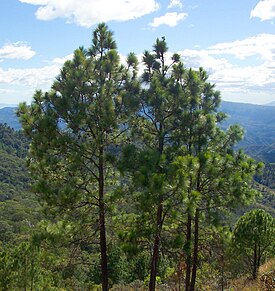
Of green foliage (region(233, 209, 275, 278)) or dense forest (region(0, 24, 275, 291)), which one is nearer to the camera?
dense forest (region(0, 24, 275, 291))

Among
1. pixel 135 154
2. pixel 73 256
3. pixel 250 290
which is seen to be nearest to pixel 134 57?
pixel 135 154

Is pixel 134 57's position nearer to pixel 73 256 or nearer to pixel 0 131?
pixel 73 256

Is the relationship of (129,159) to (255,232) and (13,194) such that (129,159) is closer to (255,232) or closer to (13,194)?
(255,232)

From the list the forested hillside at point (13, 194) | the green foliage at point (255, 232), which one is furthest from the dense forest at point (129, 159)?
the forested hillside at point (13, 194)

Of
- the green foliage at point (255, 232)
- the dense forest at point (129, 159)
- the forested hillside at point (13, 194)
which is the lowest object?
the forested hillside at point (13, 194)

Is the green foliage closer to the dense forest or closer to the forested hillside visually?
the dense forest

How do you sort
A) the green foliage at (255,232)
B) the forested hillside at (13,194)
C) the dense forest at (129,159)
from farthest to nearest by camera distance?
the forested hillside at (13,194) → the green foliage at (255,232) → the dense forest at (129,159)

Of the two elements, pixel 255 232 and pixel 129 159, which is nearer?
pixel 129 159

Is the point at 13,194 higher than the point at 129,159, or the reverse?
the point at 129,159

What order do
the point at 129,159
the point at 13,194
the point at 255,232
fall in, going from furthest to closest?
the point at 13,194 → the point at 255,232 → the point at 129,159

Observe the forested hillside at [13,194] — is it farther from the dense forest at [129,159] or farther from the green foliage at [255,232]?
the dense forest at [129,159]

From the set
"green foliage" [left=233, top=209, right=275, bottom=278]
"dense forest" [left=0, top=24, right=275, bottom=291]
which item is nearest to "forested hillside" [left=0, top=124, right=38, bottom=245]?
"green foliage" [left=233, top=209, right=275, bottom=278]

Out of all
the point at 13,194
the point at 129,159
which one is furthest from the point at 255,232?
the point at 13,194

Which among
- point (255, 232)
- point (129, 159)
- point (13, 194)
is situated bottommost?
point (13, 194)
